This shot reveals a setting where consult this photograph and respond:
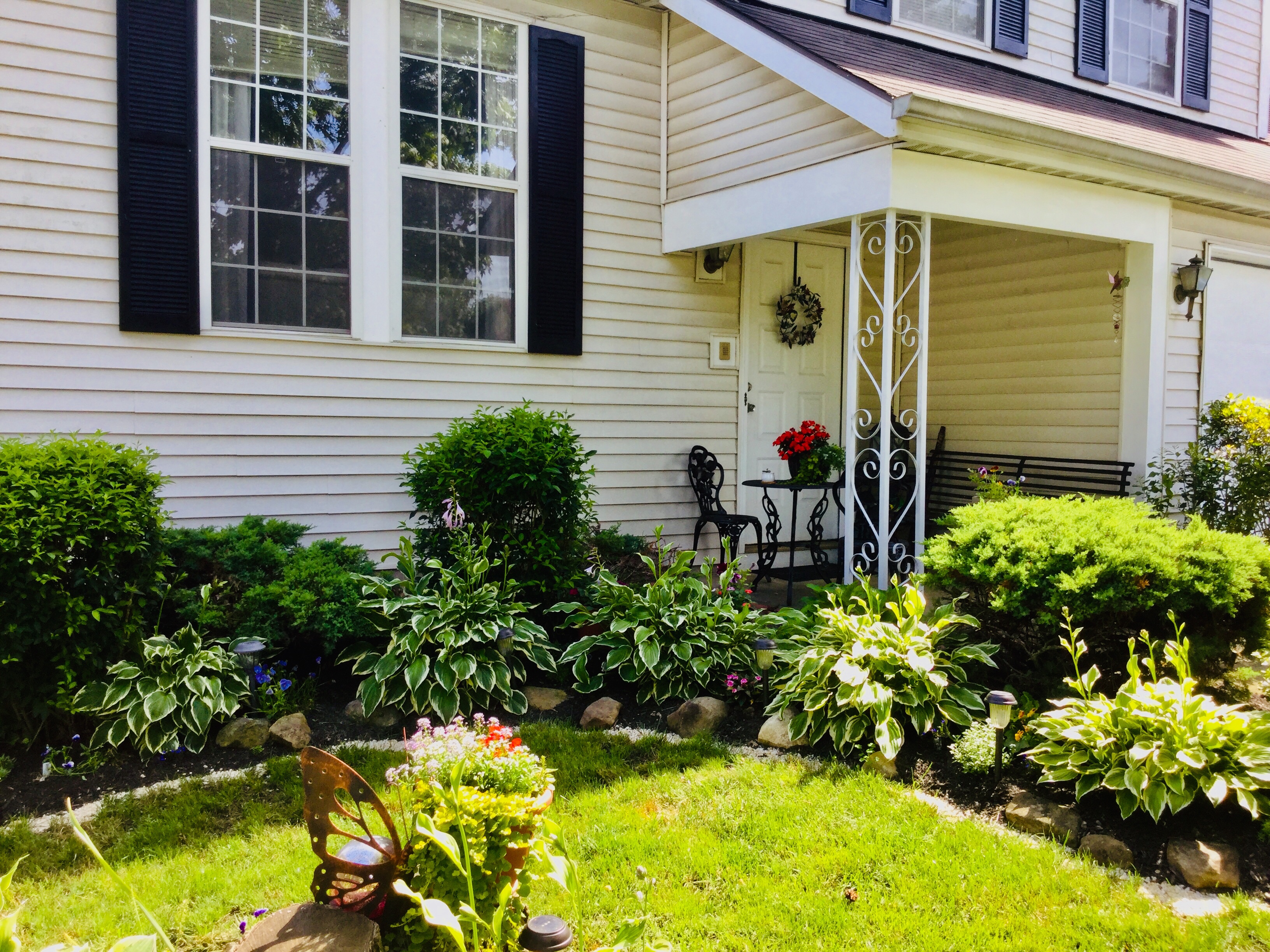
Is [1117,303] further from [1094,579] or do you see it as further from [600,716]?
[600,716]

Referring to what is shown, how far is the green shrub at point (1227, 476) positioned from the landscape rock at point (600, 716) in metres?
3.96

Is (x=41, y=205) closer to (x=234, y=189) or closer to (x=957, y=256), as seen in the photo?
(x=234, y=189)

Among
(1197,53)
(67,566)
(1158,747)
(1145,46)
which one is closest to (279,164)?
(67,566)

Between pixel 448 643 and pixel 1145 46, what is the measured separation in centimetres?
831

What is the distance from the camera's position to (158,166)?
466 cm

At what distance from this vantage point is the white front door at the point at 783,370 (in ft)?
21.9

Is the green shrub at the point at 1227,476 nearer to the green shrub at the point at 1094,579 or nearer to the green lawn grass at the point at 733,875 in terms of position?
the green shrub at the point at 1094,579

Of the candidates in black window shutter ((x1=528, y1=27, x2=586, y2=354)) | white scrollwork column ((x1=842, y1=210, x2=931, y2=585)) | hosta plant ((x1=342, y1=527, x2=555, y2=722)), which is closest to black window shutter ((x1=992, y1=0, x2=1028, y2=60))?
white scrollwork column ((x1=842, y1=210, x2=931, y2=585))

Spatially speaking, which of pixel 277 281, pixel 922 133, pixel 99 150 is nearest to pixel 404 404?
pixel 277 281

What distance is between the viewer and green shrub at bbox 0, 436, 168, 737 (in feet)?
11.2

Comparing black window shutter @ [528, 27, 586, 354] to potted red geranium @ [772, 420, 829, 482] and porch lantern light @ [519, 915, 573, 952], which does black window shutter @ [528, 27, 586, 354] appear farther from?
porch lantern light @ [519, 915, 573, 952]

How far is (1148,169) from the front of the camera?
5543 mm

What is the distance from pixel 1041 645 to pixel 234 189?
4603 millimetres

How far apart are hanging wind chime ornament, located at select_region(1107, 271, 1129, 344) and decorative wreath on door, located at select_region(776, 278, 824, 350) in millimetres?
1984
